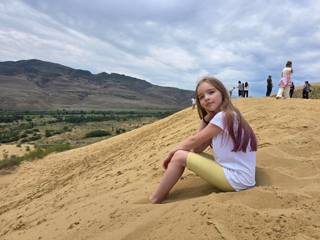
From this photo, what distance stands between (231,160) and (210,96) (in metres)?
0.63

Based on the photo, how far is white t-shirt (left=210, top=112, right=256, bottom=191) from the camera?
4.15 metres

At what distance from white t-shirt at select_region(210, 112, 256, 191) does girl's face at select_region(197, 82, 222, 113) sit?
0.18 m

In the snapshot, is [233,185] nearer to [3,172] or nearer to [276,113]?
[276,113]

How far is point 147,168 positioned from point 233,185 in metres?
2.33

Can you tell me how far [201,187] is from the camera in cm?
460

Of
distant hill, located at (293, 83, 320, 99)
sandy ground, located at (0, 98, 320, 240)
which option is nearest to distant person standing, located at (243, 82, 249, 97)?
distant hill, located at (293, 83, 320, 99)

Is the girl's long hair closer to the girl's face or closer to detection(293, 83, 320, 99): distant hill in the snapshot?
the girl's face

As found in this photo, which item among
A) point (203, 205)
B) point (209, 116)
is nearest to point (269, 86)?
point (209, 116)

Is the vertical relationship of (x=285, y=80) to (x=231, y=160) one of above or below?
above

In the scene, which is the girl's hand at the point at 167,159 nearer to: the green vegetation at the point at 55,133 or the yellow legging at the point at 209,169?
the yellow legging at the point at 209,169

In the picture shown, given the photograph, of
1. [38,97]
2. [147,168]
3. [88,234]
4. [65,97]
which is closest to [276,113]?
[147,168]

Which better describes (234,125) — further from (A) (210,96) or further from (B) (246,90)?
(B) (246,90)

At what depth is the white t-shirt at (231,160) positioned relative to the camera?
4152mm

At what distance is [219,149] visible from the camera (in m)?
4.21
